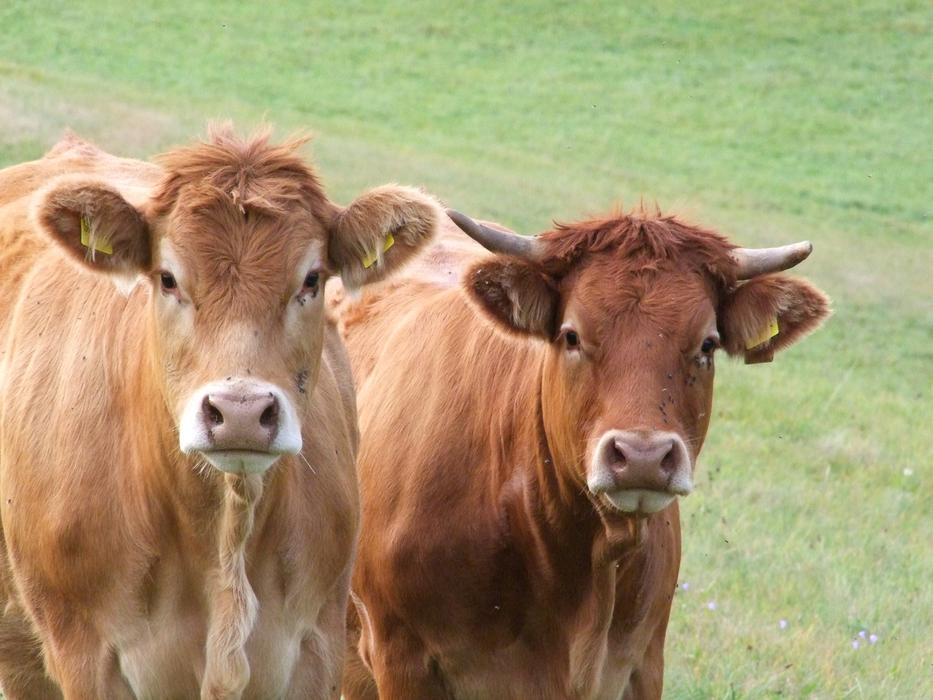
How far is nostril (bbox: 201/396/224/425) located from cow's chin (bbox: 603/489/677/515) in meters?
1.43

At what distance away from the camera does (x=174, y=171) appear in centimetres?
521

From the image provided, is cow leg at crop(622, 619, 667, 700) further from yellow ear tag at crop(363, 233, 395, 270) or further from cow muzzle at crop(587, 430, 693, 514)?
yellow ear tag at crop(363, 233, 395, 270)

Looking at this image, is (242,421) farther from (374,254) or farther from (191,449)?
(374,254)

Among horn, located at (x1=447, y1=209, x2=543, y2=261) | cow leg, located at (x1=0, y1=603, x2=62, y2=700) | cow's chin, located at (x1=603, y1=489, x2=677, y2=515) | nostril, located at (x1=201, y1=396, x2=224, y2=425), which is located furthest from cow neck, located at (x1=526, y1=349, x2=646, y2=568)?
cow leg, located at (x1=0, y1=603, x2=62, y2=700)

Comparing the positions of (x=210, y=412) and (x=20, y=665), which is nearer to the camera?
(x=210, y=412)

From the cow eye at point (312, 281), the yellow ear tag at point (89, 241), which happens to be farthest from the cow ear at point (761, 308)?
the yellow ear tag at point (89, 241)

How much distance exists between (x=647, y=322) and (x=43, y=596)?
7.54ft

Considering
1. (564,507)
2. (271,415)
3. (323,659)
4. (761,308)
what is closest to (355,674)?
(564,507)

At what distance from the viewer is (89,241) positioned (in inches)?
201

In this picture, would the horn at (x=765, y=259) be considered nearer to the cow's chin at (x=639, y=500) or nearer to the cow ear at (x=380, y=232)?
the cow's chin at (x=639, y=500)

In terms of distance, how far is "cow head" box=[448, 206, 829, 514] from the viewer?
209 inches

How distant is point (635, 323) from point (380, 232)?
3.19 feet

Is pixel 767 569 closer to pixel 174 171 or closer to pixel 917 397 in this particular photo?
pixel 174 171

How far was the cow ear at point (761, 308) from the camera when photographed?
5.88m
